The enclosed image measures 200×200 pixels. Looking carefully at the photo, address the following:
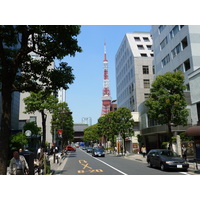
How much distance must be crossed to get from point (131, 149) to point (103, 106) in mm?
87225

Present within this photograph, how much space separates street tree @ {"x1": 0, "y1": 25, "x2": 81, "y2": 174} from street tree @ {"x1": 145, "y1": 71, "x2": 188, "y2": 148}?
1127 centimetres

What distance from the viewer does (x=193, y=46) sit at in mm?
27812

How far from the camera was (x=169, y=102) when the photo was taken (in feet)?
64.5

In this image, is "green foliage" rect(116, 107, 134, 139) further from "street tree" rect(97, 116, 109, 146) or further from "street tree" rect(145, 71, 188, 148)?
"street tree" rect(145, 71, 188, 148)

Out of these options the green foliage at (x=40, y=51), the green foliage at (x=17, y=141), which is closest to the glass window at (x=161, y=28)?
the green foliage at (x=17, y=141)

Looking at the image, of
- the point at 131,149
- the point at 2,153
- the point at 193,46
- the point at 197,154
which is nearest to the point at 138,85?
the point at 131,149

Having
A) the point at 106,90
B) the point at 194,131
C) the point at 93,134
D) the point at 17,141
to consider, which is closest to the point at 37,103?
the point at 17,141

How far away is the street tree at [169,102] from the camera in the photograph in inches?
781

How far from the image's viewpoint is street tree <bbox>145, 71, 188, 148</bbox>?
19.8 m

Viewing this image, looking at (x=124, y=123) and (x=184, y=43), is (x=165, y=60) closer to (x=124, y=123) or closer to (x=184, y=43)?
(x=184, y=43)

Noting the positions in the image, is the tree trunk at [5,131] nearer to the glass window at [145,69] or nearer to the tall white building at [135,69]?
the tall white building at [135,69]

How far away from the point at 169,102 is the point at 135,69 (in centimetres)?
3265

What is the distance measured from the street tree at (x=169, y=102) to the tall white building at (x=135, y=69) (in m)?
29.5
